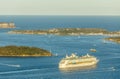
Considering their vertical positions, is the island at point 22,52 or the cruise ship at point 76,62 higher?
the cruise ship at point 76,62

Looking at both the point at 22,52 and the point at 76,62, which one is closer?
the point at 76,62

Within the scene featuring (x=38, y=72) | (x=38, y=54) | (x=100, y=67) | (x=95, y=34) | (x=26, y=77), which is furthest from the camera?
(x=95, y=34)

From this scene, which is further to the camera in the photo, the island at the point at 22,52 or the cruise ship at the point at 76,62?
the island at the point at 22,52

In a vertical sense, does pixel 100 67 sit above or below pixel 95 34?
above

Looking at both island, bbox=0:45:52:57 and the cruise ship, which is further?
island, bbox=0:45:52:57

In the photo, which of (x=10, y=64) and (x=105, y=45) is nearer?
(x=10, y=64)

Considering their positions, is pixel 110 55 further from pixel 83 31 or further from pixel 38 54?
pixel 83 31

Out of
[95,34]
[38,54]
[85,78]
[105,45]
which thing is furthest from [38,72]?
[95,34]

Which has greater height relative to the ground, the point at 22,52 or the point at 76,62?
the point at 76,62

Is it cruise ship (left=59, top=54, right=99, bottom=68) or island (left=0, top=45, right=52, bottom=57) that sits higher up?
cruise ship (left=59, top=54, right=99, bottom=68)

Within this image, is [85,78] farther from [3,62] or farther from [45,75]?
[3,62]

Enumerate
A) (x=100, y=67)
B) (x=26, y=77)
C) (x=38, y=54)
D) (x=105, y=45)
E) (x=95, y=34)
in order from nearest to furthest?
(x=26, y=77) < (x=100, y=67) < (x=38, y=54) < (x=105, y=45) < (x=95, y=34)
